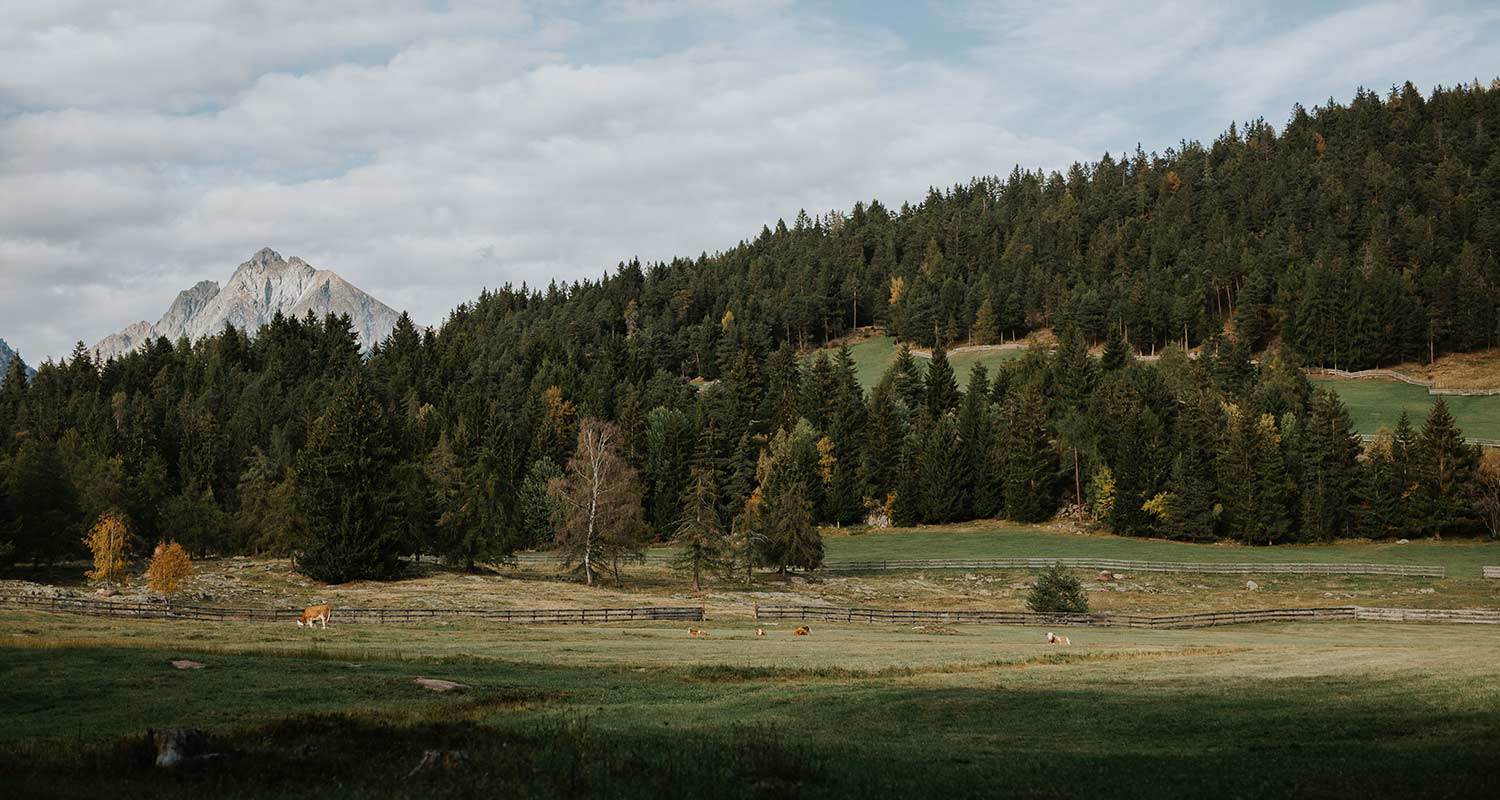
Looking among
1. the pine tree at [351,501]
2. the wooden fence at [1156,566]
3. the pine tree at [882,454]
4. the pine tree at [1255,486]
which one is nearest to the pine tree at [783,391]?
the pine tree at [882,454]

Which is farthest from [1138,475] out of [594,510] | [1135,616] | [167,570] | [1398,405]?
[167,570]

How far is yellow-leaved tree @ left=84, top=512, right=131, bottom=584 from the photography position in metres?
76.0

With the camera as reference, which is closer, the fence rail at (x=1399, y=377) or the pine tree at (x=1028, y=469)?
the pine tree at (x=1028, y=469)

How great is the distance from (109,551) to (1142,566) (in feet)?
283

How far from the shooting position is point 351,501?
77.6 meters

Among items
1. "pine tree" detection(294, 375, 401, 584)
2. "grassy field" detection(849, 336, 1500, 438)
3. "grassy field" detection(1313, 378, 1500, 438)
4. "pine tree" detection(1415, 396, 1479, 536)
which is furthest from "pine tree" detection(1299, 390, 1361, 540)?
"pine tree" detection(294, 375, 401, 584)

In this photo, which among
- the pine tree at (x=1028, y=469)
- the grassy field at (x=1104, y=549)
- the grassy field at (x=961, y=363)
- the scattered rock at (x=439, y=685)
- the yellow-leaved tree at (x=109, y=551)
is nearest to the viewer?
the scattered rock at (x=439, y=685)

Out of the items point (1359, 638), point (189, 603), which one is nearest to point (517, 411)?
point (189, 603)

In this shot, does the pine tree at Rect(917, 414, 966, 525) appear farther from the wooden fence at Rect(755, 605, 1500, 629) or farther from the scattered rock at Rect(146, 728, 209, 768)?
the scattered rock at Rect(146, 728, 209, 768)

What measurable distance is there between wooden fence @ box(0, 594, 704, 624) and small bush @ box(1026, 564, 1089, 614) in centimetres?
2251

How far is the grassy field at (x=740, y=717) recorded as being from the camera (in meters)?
16.0

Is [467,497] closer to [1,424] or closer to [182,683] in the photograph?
[182,683]

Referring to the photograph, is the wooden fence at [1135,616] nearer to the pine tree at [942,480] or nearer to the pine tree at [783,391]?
the pine tree at [942,480]

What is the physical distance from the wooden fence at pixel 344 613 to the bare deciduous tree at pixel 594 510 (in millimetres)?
20483
